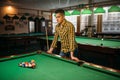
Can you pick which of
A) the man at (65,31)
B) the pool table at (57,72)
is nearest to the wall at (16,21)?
the man at (65,31)

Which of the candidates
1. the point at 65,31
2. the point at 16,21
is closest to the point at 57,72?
the point at 65,31

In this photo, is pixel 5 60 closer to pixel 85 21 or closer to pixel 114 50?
pixel 114 50

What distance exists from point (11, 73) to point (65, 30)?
5.14 ft

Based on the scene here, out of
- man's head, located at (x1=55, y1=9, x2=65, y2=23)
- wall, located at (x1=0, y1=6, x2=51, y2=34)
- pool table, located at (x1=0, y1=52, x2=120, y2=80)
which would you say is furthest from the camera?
wall, located at (x1=0, y1=6, x2=51, y2=34)

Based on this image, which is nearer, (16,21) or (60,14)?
(60,14)

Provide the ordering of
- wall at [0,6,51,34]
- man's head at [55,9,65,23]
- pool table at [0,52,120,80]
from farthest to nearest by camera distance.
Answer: wall at [0,6,51,34] < man's head at [55,9,65,23] < pool table at [0,52,120,80]

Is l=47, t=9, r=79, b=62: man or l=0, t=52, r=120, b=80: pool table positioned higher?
l=47, t=9, r=79, b=62: man

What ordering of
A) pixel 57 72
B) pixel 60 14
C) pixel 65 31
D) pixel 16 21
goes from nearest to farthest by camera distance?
1. pixel 57 72
2. pixel 60 14
3. pixel 65 31
4. pixel 16 21

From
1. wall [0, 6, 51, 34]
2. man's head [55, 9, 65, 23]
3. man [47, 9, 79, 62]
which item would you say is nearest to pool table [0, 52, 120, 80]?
man [47, 9, 79, 62]

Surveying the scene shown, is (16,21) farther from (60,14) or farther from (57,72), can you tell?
(57,72)

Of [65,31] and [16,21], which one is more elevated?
[16,21]

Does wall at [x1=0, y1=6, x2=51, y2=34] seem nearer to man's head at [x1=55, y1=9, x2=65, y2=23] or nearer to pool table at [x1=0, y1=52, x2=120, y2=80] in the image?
man's head at [x1=55, y1=9, x2=65, y2=23]

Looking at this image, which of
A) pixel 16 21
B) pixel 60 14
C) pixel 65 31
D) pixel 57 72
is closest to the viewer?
pixel 57 72

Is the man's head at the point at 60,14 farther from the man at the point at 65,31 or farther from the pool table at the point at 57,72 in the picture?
the pool table at the point at 57,72
